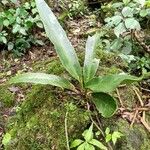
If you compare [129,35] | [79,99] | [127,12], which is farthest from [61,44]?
[129,35]

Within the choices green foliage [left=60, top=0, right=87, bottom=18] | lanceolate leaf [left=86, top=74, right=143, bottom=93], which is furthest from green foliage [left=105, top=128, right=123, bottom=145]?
green foliage [left=60, top=0, right=87, bottom=18]

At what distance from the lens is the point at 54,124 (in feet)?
7.47

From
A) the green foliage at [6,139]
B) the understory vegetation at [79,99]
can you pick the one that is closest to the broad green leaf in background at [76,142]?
the understory vegetation at [79,99]

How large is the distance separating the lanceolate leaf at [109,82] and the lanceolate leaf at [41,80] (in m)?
0.15

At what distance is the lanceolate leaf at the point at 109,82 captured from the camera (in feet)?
6.74

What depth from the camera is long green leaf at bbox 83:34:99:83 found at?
7.64 feet

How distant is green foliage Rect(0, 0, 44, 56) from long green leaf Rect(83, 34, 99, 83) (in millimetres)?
1166

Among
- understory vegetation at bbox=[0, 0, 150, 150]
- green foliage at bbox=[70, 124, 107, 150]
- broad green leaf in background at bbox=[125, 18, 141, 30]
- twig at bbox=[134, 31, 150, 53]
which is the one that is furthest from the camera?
twig at bbox=[134, 31, 150, 53]

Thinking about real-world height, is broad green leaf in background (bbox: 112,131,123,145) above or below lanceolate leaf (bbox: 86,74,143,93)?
below

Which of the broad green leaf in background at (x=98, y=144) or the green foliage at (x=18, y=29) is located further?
the green foliage at (x=18, y=29)

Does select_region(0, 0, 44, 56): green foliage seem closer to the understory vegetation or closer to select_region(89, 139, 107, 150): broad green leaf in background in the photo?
the understory vegetation

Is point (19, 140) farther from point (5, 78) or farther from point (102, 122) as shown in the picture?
point (5, 78)

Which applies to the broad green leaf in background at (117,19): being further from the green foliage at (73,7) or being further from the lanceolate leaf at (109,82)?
the green foliage at (73,7)

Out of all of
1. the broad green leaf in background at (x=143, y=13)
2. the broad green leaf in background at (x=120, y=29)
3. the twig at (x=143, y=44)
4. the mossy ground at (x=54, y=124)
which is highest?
the broad green leaf in background at (x=143, y=13)
